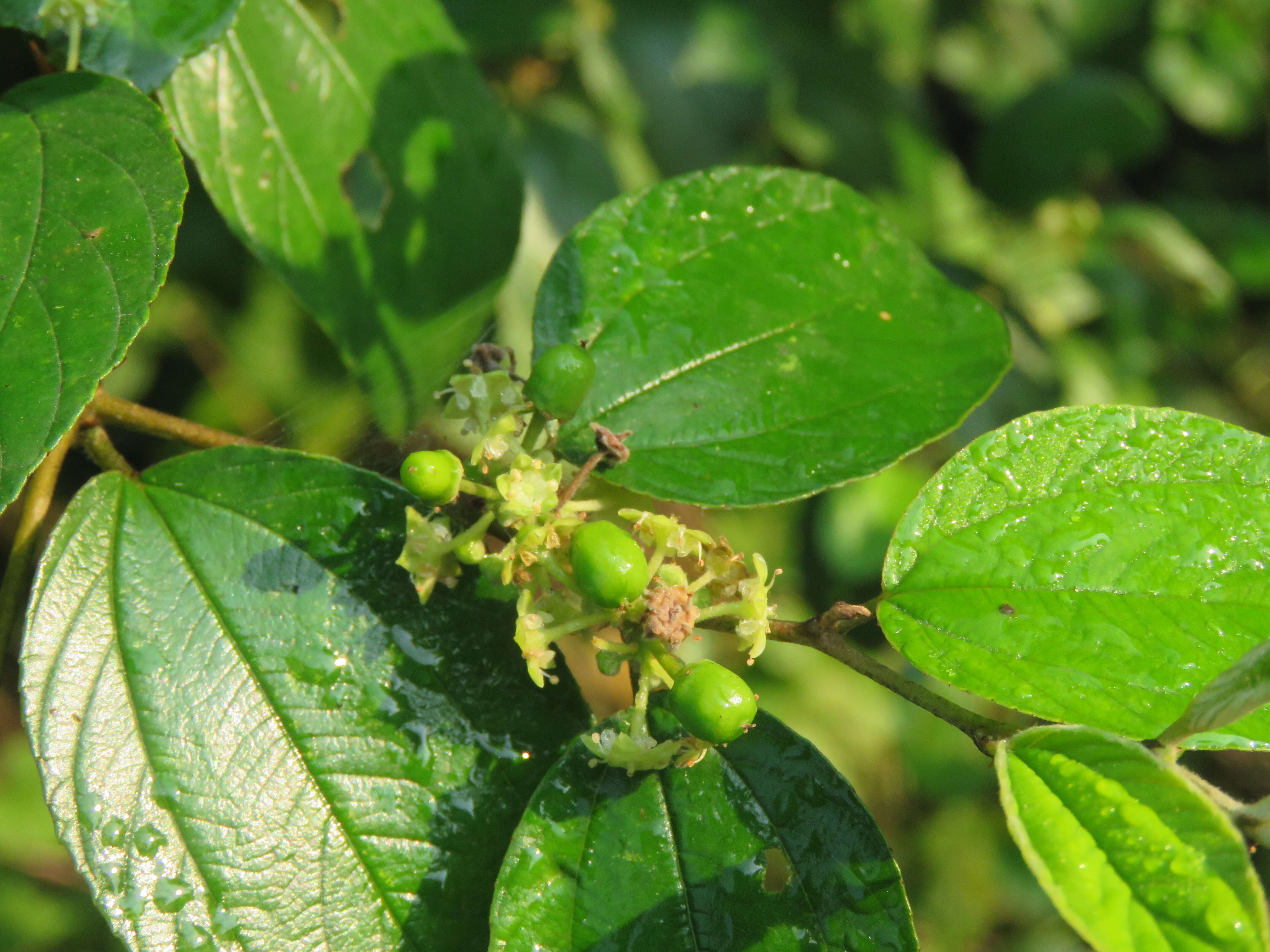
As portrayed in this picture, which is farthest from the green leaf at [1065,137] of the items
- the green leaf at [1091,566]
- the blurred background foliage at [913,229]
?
the green leaf at [1091,566]

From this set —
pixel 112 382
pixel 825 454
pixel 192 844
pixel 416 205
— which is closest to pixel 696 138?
pixel 416 205

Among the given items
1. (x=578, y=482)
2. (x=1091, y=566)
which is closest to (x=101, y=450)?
(x=578, y=482)

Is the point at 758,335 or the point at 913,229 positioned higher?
the point at 913,229

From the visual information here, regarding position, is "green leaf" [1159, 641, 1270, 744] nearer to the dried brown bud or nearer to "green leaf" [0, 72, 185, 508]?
the dried brown bud

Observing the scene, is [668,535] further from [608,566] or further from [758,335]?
[758,335]

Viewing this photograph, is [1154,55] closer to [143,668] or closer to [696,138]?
[696,138]
